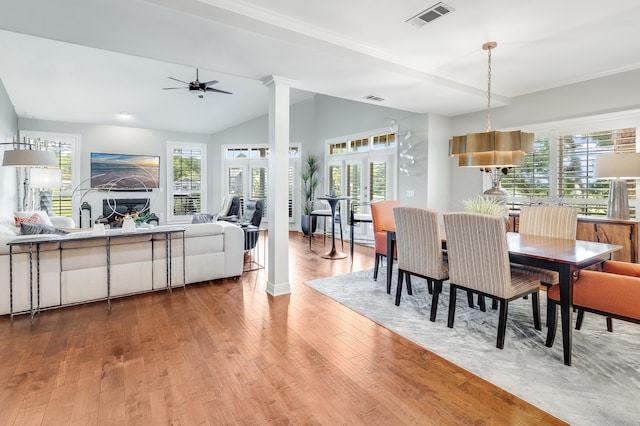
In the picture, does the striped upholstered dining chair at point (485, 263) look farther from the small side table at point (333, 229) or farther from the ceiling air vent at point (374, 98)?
the small side table at point (333, 229)

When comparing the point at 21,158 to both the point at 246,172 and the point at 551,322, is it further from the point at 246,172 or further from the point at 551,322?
the point at 551,322

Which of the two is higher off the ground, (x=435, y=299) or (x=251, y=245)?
(x=251, y=245)

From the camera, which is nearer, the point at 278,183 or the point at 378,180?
the point at 278,183

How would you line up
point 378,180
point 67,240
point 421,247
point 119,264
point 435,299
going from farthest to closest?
point 378,180 → point 119,264 → point 67,240 → point 421,247 → point 435,299

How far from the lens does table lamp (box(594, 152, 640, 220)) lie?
11.4 feet

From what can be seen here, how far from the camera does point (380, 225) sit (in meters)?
4.63

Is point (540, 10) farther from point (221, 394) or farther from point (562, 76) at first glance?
point (221, 394)

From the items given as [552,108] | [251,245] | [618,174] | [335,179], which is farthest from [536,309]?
[335,179]

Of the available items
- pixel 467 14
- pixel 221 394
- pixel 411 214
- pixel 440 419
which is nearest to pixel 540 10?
pixel 467 14

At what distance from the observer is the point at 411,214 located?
3.18m

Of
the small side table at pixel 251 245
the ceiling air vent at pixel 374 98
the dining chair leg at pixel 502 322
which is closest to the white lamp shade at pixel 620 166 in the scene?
the dining chair leg at pixel 502 322

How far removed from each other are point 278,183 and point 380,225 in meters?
1.62

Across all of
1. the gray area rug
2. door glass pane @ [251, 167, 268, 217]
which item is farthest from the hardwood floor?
door glass pane @ [251, 167, 268, 217]

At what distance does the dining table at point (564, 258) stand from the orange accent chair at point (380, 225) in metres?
1.64
